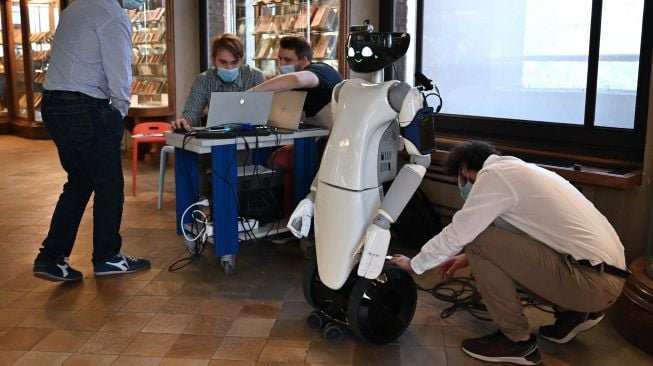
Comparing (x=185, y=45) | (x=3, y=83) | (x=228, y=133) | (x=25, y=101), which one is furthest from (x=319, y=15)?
(x=3, y=83)

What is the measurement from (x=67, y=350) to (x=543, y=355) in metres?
1.77

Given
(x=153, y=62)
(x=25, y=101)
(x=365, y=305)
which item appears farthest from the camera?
(x=25, y=101)

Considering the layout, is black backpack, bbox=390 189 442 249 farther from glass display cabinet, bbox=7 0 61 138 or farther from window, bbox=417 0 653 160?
glass display cabinet, bbox=7 0 61 138

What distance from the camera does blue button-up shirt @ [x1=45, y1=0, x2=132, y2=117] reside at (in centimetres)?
287

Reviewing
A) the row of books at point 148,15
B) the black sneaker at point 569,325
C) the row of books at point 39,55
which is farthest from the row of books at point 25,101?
the black sneaker at point 569,325

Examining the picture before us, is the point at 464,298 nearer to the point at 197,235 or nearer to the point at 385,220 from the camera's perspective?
the point at 385,220

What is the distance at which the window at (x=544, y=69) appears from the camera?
10.3 feet

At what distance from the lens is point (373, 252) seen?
2.30 m

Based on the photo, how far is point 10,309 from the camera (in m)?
2.80

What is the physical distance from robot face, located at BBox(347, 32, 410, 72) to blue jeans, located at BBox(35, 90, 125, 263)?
4.10ft

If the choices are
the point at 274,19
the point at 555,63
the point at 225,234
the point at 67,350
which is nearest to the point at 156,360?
the point at 67,350

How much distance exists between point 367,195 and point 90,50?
56.8 inches

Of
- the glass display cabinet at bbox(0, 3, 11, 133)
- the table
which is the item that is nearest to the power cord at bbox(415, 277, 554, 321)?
the table

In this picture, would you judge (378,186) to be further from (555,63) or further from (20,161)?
(20,161)
